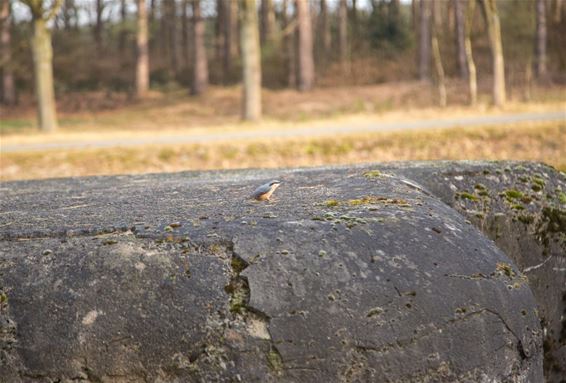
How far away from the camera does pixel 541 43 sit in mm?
25859

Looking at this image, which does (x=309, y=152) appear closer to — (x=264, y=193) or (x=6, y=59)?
(x=264, y=193)

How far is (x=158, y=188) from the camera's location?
4285mm

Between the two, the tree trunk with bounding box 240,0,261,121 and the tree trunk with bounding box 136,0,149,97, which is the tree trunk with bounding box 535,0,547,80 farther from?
the tree trunk with bounding box 136,0,149,97

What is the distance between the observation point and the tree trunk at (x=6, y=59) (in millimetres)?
26766

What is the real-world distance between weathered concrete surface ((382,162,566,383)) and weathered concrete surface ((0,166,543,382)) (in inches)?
35.3

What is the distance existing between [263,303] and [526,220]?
6.36 ft

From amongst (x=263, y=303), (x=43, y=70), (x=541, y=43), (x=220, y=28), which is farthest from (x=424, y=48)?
(x=263, y=303)

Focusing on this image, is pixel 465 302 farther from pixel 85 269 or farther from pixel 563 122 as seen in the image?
pixel 563 122

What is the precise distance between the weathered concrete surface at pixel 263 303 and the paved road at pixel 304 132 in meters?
10.6

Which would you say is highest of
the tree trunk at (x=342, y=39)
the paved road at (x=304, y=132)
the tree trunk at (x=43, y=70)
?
the tree trunk at (x=342, y=39)

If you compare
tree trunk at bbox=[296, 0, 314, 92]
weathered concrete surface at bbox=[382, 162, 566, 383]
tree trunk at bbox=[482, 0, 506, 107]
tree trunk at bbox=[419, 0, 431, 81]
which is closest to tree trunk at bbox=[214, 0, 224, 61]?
tree trunk at bbox=[296, 0, 314, 92]

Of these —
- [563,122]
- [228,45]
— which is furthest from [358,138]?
[228,45]

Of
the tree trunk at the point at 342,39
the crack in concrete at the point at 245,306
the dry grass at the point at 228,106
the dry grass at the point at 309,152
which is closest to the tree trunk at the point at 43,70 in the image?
the dry grass at the point at 228,106

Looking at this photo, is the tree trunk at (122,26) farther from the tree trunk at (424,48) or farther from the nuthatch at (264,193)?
the nuthatch at (264,193)
